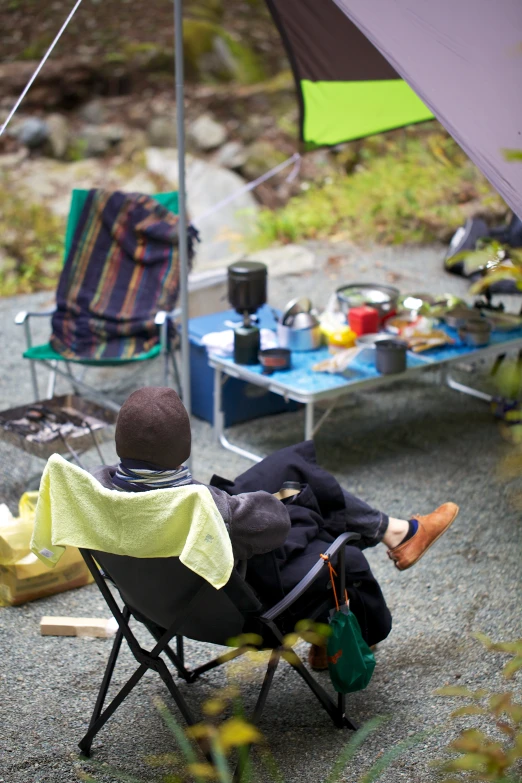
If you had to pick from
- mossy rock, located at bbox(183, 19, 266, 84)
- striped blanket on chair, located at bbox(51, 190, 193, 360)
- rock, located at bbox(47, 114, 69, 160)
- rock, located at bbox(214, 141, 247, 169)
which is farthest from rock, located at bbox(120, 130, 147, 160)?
striped blanket on chair, located at bbox(51, 190, 193, 360)

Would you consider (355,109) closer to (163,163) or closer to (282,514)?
(282,514)

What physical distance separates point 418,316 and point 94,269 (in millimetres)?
1562

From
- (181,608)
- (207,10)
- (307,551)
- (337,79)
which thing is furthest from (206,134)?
(181,608)

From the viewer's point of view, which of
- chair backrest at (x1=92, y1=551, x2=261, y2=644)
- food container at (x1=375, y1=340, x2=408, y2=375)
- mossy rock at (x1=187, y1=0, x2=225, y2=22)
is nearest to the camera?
chair backrest at (x1=92, y1=551, x2=261, y2=644)

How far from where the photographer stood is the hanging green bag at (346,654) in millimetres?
2170

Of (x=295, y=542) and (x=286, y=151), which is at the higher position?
(x=295, y=542)

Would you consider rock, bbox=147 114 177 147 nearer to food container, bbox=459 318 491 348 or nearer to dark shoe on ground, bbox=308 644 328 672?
food container, bbox=459 318 491 348

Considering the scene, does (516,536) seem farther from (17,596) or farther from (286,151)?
(286,151)

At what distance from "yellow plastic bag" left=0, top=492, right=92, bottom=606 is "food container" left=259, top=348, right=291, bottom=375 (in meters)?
1.10

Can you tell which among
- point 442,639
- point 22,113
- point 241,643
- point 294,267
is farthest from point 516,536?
point 22,113

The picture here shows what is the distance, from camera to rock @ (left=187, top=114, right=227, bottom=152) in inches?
372

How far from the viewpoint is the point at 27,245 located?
7.05 m

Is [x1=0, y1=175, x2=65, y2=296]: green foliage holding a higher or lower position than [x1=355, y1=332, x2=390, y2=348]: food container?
lower

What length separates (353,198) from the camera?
26.5 ft
